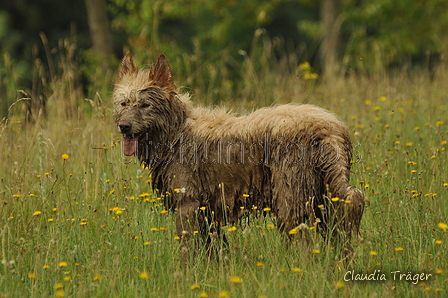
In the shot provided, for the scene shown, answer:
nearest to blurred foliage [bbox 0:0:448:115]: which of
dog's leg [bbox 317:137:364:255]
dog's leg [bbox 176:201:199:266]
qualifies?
dog's leg [bbox 317:137:364:255]

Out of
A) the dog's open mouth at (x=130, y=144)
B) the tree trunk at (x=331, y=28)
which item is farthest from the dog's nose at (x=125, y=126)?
the tree trunk at (x=331, y=28)

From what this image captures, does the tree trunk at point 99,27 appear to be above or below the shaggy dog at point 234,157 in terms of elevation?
above

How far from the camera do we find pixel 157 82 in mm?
4648

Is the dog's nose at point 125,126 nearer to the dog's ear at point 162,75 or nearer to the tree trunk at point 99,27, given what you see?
the dog's ear at point 162,75

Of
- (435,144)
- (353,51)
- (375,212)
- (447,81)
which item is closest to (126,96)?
(375,212)

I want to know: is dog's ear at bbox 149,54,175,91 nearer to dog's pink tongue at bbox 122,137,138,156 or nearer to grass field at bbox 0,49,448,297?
dog's pink tongue at bbox 122,137,138,156

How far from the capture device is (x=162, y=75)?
4688 mm

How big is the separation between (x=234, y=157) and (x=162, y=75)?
100 cm

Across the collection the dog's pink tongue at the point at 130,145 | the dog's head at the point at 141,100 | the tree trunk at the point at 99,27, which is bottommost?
the dog's pink tongue at the point at 130,145

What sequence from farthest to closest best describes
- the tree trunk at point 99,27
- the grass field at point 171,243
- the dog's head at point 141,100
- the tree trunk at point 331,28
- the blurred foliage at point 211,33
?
the tree trunk at point 331,28 → the tree trunk at point 99,27 → the blurred foliage at point 211,33 → the dog's head at point 141,100 → the grass field at point 171,243

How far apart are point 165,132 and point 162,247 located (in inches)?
39.9

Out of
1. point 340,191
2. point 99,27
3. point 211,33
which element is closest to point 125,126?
point 340,191

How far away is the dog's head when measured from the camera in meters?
4.48

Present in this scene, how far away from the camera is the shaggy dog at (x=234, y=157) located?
397 centimetres
